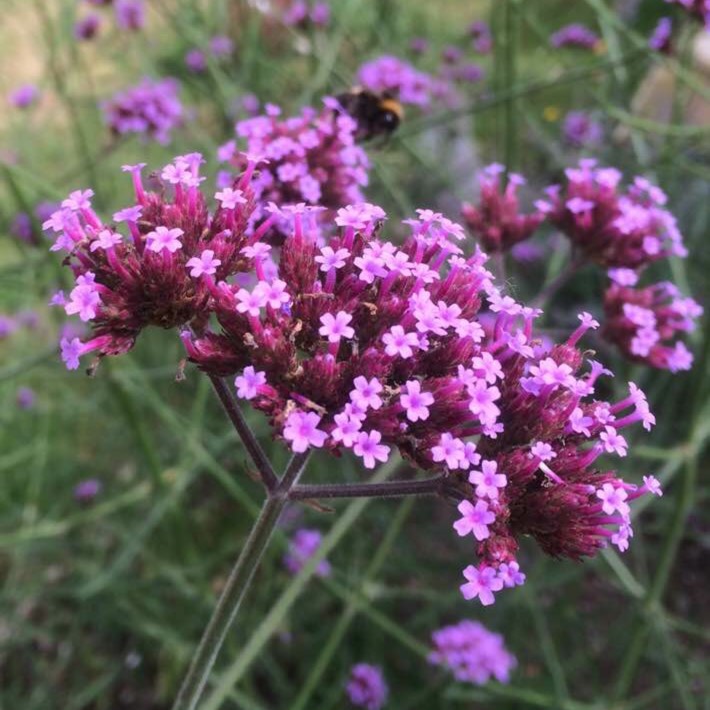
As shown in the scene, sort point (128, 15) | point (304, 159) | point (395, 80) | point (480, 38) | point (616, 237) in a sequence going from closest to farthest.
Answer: point (304, 159), point (616, 237), point (395, 80), point (128, 15), point (480, 38)

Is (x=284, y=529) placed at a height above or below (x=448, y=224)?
below

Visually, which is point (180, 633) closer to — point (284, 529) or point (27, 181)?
point (284, 529)

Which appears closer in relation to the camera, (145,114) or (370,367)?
(370,367)

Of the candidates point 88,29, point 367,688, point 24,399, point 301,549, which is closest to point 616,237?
point 301,549

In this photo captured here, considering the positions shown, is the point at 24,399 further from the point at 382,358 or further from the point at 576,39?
the point at 576,39

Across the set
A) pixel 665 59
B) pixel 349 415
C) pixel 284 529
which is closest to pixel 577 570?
pixel 284 529

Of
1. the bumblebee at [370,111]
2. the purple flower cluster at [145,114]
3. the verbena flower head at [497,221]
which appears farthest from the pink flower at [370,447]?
the purple flower cluster at [145,114]

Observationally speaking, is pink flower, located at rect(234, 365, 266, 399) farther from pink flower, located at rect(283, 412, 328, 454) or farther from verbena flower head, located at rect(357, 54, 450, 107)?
verbena flower head, located at rect(357, 54, 450, 107)
